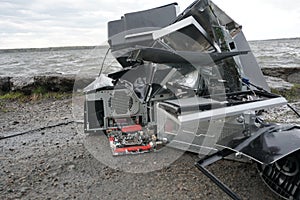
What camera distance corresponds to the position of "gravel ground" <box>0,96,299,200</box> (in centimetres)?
248

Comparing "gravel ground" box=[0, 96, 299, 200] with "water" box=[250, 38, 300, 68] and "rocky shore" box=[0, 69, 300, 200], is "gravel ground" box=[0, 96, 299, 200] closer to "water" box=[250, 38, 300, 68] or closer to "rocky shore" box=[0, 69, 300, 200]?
"rocky shore" box=[0, 69, 300, 200]

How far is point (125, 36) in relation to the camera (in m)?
A: 3.73

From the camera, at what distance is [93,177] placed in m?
2.84

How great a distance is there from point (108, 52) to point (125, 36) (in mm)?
521

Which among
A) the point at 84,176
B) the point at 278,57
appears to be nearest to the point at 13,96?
the point at 84,176

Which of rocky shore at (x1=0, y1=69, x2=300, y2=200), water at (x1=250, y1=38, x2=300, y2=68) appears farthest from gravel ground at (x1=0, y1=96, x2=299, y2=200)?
water at (x1=250, y1=38, x2=300, y2=68)

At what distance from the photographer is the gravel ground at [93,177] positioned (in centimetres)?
248

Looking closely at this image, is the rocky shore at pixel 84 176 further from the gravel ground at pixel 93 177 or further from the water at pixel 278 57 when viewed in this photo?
the water at pixel 278 57

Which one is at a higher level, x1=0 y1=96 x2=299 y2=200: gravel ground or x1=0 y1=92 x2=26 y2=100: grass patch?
x1=0 y1=96 x2=299 y2=200: gravel ground

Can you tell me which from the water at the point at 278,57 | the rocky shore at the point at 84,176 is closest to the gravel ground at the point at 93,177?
the rocky shore at the point at 84,176

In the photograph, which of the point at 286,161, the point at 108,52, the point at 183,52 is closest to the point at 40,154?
the point at 108,52

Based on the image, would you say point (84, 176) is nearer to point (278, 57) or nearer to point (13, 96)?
point (13, 96)

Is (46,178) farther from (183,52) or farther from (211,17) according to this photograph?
(211,17)

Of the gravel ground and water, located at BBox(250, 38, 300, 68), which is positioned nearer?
the gravel ground
